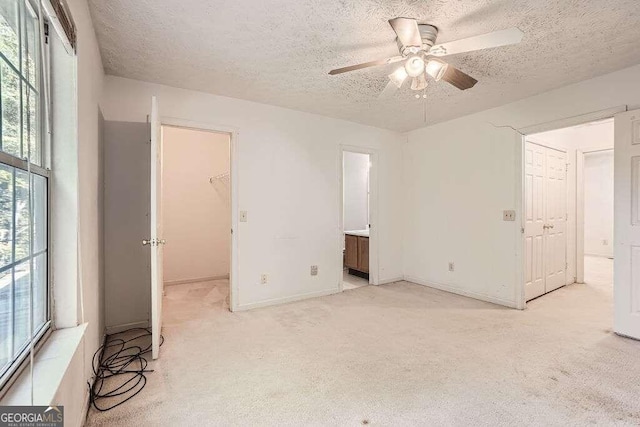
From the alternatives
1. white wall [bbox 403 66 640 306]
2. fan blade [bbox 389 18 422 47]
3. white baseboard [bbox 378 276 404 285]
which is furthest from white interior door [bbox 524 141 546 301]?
fan blade [bbox 389 18 422 47]

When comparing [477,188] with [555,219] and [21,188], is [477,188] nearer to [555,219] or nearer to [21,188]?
[555,219]

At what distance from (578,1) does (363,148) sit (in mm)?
2676

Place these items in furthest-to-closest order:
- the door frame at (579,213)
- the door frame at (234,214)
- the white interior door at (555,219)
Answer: the door frame at (579,213)
the white interior door at (555,219)
the door frame at (234,214)

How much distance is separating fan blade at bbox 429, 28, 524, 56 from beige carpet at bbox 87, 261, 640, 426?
2.06 metres

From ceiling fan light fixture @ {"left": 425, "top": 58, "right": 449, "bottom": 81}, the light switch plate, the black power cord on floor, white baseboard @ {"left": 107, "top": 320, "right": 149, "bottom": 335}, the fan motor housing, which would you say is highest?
the fan motor housing

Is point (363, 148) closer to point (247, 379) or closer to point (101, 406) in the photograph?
point (247, 379)

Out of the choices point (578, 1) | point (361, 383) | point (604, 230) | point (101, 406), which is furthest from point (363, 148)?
point (604, 230)

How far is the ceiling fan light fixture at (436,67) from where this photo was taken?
1.92 meters

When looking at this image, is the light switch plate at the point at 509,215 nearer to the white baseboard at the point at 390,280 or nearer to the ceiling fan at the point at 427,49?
the white baseboard at the point at 390,280

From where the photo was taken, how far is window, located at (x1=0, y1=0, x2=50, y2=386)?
1066 millimetres

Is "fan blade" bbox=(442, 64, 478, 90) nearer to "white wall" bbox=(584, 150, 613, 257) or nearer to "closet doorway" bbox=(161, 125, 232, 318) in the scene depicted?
"closet doorway" bbox=(161, 125, 232, 318)

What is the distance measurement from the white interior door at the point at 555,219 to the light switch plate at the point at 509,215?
83cm

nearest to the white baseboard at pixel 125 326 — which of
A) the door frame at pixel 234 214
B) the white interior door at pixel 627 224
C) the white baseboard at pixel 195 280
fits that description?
the door frame at pixel 234 214

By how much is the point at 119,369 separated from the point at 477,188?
13.2ft
